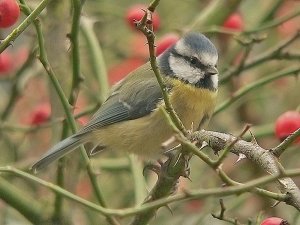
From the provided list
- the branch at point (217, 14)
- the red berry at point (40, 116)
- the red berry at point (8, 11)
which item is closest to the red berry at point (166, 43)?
the branch at point (217, 14)

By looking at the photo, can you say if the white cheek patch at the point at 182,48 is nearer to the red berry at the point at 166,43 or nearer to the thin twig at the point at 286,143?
the red berry at the point at 166,43

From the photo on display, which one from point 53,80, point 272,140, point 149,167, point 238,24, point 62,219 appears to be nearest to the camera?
point 53,80

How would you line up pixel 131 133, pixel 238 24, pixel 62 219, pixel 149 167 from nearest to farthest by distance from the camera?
1. pixel 62 219
2. pixel 149 167
3. pixel 131 133
4. pixel 238 24

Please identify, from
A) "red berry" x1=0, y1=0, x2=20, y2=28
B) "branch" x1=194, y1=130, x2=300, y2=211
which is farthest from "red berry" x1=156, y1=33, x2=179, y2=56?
"branch" x1=194, y1=130, x2=300, y2=211

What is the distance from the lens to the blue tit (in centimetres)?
314

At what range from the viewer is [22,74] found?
3.35 m

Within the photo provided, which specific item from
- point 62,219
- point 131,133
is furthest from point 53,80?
point 131,133

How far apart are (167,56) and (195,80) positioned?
198 mm

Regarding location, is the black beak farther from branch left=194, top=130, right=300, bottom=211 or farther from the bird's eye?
branch left=194, top=130, right=300, bottom=211

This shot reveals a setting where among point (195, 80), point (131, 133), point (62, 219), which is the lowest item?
point (62, 219)

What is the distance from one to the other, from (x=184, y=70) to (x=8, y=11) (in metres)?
1.31

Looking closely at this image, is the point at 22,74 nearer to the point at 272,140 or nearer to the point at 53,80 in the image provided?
the point at 53,80

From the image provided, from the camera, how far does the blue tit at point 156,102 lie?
3.14 metres

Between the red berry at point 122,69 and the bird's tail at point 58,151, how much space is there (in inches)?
45.4
